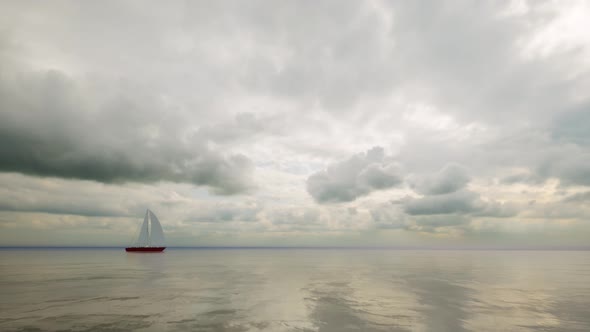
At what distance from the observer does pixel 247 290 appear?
132 feet

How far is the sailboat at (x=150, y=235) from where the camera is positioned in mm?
140875

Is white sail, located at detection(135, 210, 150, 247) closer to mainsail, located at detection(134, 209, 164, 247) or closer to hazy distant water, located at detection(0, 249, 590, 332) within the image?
mainsail, located at detection(134, 209, 164, 247)

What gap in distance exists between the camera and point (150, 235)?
146 meters

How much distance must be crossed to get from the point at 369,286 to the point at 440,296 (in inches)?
416

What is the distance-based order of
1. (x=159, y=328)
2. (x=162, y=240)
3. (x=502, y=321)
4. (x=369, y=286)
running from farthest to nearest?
(x=162, y=240), (x=369, y=286), (x=502, y=321), (x=159, y=328)

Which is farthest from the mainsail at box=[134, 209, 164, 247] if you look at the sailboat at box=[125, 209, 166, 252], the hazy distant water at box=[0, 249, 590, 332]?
the hazy distant water at box=[0, 249, 590, 332]

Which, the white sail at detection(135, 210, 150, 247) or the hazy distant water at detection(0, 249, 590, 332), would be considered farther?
the white sail at detection(135, 210, 150, 247)

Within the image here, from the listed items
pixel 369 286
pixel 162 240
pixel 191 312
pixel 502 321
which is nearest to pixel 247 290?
pixel 191 312

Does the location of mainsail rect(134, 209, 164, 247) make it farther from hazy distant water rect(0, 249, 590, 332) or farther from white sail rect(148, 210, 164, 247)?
hazy distant water rect(0, 249, 590, 332)

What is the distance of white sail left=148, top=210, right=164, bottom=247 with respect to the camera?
14100cm

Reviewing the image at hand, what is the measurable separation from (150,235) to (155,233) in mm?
3351

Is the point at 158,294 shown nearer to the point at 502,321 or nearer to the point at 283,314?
the point at 283,314

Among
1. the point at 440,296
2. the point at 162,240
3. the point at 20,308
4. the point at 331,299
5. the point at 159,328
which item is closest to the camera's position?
the point at 159,328

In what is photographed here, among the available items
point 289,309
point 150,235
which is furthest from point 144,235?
point 289,309
